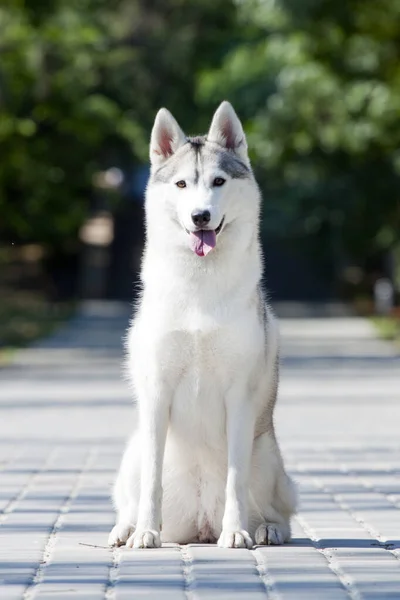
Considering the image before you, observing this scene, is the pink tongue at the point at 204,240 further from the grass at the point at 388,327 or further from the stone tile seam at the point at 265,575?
the grass at the point at 388,327

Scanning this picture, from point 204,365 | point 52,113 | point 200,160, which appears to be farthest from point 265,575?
point 52,113

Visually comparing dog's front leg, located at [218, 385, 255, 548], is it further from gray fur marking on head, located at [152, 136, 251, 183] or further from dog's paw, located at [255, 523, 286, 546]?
gray fur marking on head, located at [152, 136, 251, 183]

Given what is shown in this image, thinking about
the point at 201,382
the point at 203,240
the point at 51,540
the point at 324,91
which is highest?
the point at 324,91

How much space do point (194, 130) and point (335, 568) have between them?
49122 millimetres

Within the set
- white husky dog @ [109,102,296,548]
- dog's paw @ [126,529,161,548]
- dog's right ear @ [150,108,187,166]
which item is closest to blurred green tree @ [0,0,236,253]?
dog's right ear @ [150,108,187,166]

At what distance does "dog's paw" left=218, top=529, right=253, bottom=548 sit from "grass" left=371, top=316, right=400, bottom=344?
24.6 metres

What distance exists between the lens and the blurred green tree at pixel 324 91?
3331 centimetres

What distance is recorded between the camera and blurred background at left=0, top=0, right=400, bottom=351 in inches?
1363

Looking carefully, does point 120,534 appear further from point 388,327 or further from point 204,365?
point 388,327

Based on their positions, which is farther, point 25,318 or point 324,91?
point 25,318

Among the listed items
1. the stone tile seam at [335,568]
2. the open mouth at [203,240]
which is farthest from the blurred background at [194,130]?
the open mouth at [203,240]

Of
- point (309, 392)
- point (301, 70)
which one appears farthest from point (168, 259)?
point (301, 70)

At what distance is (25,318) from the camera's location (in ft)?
143

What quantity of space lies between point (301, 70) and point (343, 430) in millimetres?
20738
